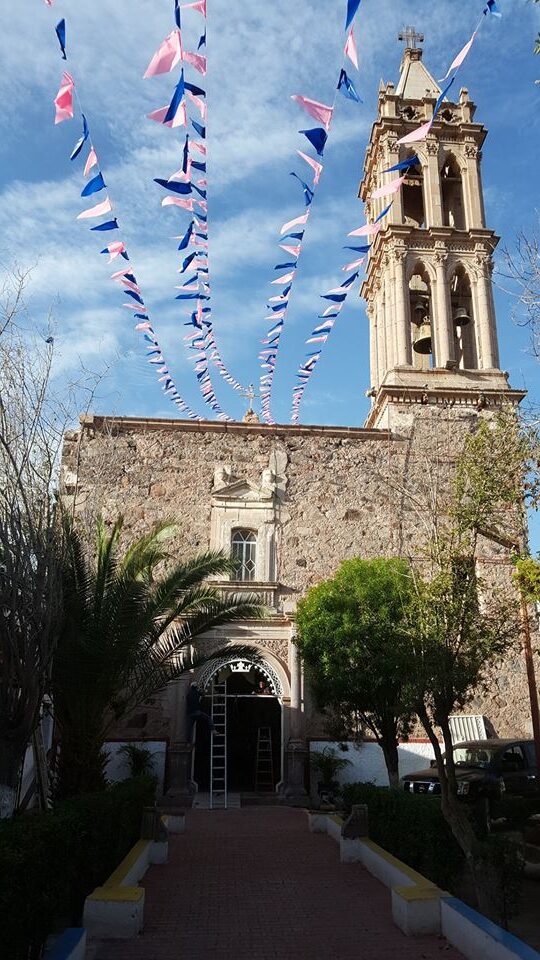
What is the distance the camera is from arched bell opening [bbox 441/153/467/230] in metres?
22.4

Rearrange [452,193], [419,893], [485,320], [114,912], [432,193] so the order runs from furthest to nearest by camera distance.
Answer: [452,193], [432,193], [485,320], [419,893], [114,912]

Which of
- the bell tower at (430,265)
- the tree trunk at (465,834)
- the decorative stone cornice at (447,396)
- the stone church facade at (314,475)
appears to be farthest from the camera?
the bell tower at (430,265)

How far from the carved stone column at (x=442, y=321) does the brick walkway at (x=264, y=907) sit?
12464 mm

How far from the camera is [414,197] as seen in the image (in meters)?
23.2

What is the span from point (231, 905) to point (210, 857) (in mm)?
2515

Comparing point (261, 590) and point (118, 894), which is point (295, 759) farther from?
point (118, 894)

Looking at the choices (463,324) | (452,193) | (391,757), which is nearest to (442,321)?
(463,324)

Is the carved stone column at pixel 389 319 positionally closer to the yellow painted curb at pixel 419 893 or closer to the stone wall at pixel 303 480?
the stone wall at pixel 303 480

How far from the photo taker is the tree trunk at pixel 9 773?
7188mm

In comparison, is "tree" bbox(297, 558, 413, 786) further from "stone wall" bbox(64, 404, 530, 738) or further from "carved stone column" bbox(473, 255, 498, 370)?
"carved stone column" bbox(473, 255, 498, 370)

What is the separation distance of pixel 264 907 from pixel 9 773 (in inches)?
122

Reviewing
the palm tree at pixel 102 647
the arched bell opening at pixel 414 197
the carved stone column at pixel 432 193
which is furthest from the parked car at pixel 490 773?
the arched bell opening at pixel 414 197

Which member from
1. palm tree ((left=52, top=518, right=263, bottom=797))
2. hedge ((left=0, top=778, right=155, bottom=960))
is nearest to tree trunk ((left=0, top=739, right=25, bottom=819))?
hedge ((left=0, top=778, right=155, bottom=960))

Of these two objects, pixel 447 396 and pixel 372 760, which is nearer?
pixel 372 760
